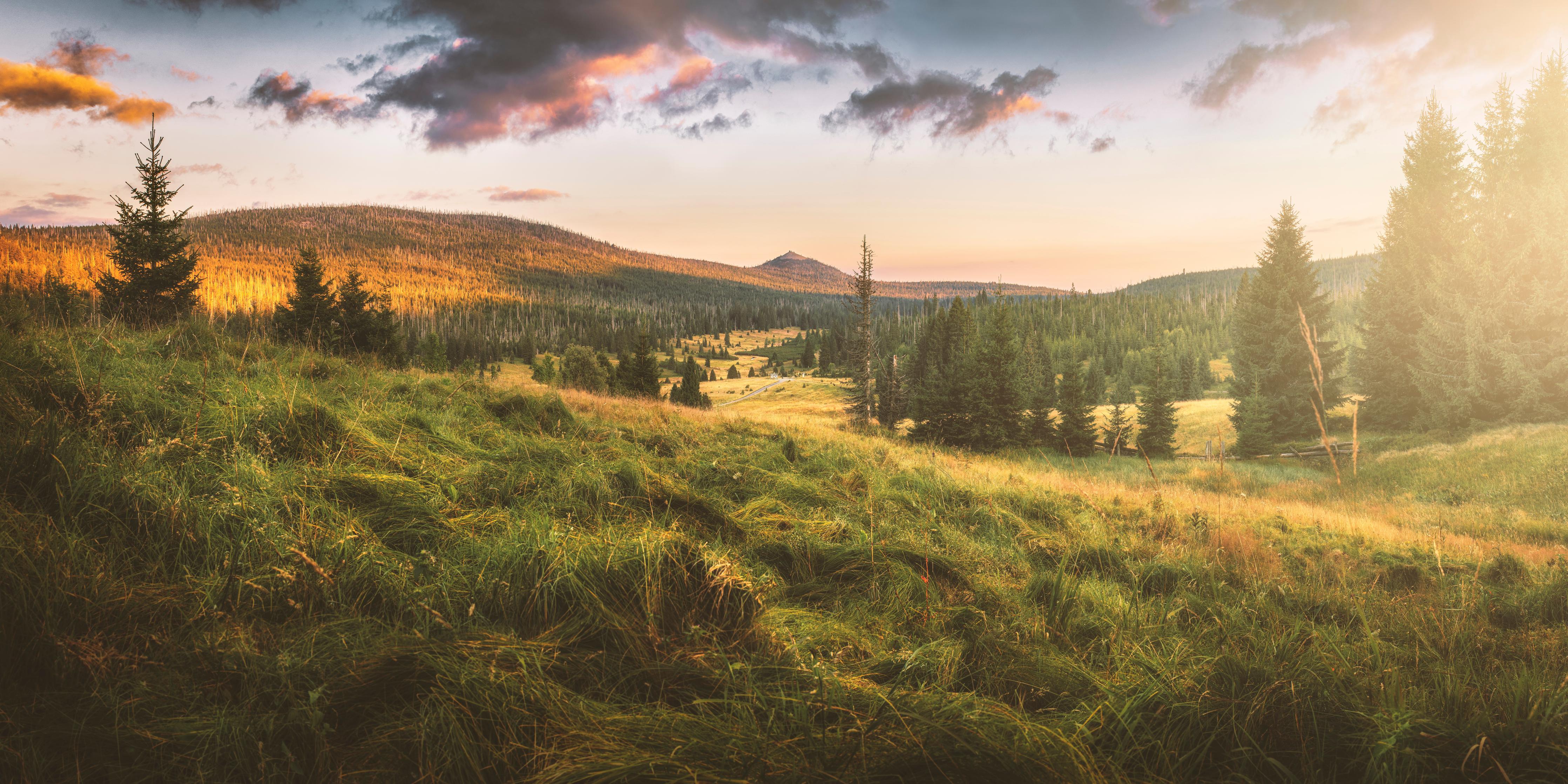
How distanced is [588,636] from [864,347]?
2076 inches

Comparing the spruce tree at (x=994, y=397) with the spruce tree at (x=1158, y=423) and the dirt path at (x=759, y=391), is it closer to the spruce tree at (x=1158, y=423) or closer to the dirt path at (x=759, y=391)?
the spruce tree at (x=1158, y=423)

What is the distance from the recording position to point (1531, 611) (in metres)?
4.62

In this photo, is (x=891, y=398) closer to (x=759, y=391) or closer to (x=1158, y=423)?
(x=1158, y=423)

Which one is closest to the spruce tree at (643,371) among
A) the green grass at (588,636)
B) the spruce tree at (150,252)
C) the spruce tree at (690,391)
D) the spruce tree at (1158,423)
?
the spruce tree at (690,391)

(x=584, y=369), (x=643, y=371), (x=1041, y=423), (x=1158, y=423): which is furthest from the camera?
(x=584, y=369)

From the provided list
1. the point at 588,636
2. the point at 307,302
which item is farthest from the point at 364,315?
the point at 588,636

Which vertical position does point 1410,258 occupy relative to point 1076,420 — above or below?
above

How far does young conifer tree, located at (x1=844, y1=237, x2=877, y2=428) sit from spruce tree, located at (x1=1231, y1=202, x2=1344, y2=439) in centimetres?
2450

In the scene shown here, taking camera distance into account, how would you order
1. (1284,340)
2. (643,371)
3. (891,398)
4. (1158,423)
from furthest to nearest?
(891,398) → (643,371) → (1158,423) → (1284,340)

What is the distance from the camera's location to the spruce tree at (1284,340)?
1238 inches

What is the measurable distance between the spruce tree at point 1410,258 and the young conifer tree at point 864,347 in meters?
28.9

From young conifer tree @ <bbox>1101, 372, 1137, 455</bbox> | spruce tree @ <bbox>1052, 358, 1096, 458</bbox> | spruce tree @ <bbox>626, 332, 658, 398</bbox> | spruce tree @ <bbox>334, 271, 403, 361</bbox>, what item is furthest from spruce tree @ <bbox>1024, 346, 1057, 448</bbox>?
spruce tree @ <bbox>334, 271, 403, 361</bbox>

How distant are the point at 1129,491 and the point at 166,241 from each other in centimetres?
3328

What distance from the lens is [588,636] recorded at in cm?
262
